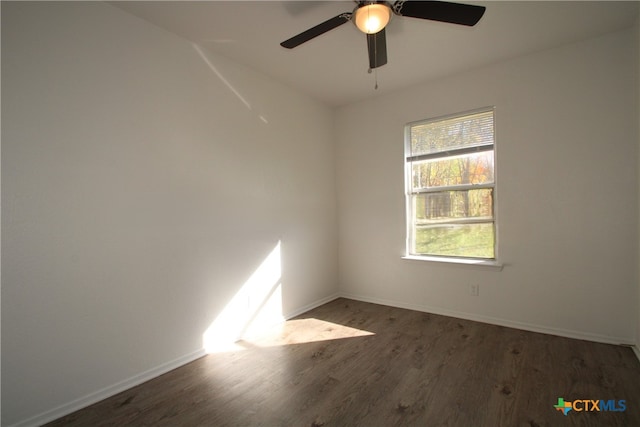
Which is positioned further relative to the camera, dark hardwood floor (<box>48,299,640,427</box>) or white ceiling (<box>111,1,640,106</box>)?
white ceiling (<box>111,1,640,106</box>)

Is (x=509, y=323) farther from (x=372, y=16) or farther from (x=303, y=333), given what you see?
(x=372, y=16)

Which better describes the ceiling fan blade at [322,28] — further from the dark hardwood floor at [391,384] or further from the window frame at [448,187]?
the dark hardwood floor at [391,384]

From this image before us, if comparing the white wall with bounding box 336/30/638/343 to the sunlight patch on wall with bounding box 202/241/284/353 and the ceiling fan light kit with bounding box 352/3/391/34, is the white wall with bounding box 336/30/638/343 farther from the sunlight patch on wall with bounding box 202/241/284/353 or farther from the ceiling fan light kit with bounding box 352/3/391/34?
the ceiling fan light kit with bounding box 352/3/391/34

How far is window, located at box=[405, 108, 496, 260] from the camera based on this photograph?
3.22 m

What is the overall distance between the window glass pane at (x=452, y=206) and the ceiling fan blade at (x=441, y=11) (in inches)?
78.2

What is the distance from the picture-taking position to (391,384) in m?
2.13

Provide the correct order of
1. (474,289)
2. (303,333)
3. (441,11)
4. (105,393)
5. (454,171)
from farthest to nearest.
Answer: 1. (454,171)
2. (474,289)
3. (303,333)
4. (105,393)
5. (441,11)

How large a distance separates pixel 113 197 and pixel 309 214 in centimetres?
218

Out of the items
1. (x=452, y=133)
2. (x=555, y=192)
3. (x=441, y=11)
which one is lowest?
(x=555, y=192)

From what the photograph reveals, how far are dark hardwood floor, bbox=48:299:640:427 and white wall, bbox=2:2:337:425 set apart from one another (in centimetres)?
37

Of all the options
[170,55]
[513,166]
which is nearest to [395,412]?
[513,166]

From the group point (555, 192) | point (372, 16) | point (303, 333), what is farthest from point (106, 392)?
point (555, 192)

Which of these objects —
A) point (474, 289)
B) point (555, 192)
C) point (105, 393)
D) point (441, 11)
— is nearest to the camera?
point (441, 11)

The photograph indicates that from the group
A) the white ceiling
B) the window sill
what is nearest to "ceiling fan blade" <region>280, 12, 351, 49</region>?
the white ceiling
